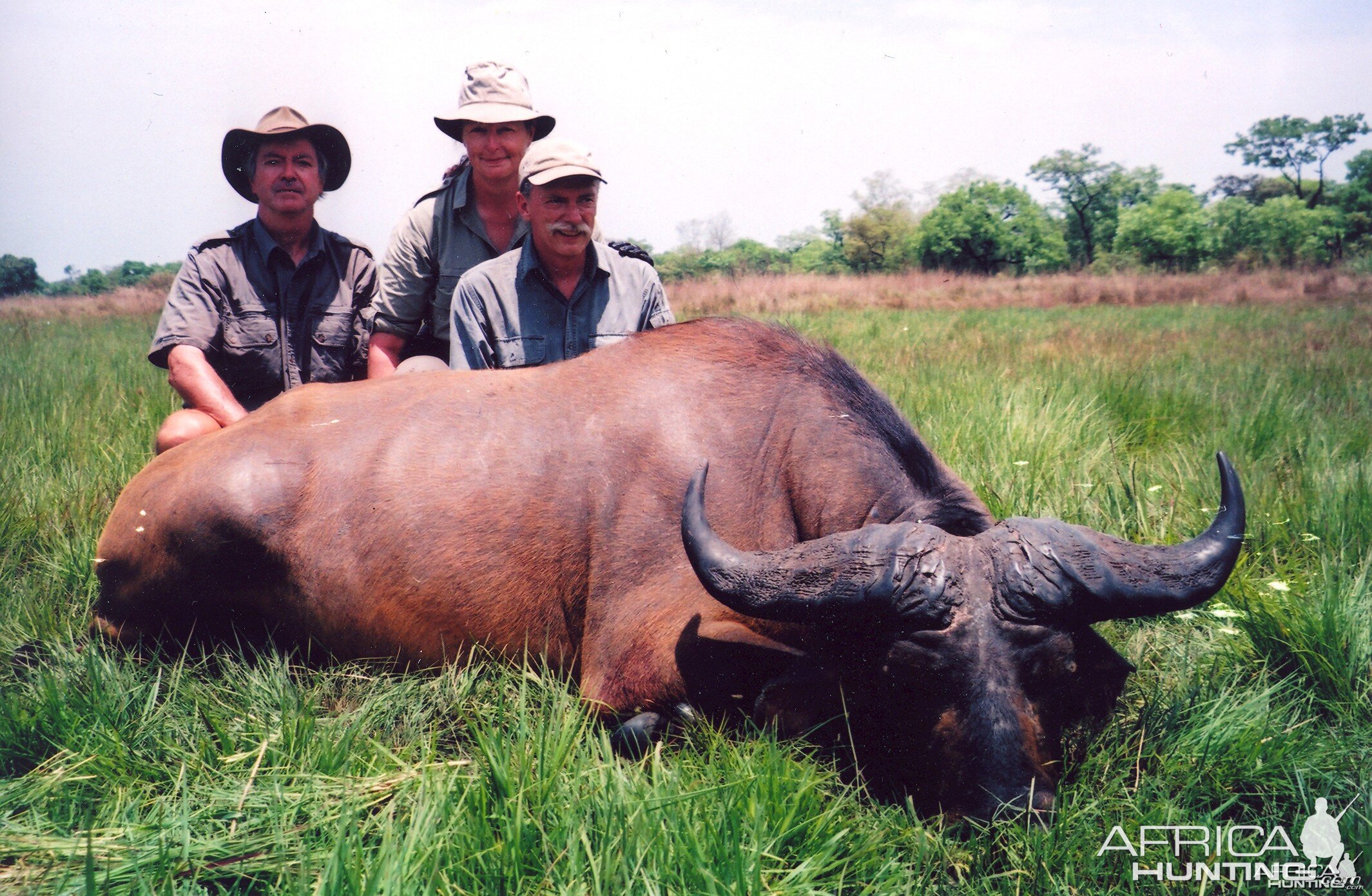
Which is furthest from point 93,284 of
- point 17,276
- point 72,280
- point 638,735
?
point 638,735

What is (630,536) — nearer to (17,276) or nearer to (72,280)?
(17,276)

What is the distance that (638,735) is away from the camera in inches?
117

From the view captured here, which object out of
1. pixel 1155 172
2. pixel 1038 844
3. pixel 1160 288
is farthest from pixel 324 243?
pixel 1155 172

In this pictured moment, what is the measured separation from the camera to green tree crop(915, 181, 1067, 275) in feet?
126

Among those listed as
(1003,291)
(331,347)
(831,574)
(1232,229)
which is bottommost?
(831,574)

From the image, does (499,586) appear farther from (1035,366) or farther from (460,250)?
(1035,366)

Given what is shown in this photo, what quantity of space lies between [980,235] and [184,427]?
38.7 meters

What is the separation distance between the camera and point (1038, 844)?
7.66 ft

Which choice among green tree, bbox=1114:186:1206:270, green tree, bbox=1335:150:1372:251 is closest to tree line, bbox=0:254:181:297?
green tree, bbox=1335:150:1372:251

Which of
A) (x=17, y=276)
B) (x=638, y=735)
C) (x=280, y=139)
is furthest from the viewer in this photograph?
(x=17, y=276)

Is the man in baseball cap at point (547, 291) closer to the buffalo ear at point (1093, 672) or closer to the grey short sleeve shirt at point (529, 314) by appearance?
the grey short sleeve shirt at point (529, 314)

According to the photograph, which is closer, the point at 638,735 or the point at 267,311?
the point at 638,735

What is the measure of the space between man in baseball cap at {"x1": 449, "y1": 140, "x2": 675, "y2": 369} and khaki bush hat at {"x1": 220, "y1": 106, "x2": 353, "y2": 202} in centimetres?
153

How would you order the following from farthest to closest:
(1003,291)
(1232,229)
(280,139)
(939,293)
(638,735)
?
(1232,229), (1003,291), (939,293), (280,139), (638,735)
